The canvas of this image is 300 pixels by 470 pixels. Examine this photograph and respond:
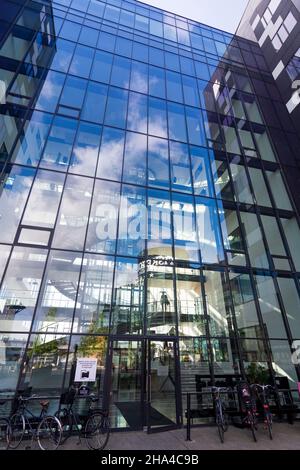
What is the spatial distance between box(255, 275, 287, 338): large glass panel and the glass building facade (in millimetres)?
77

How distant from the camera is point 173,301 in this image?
888cm

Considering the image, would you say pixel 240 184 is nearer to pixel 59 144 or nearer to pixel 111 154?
pixel 111 154

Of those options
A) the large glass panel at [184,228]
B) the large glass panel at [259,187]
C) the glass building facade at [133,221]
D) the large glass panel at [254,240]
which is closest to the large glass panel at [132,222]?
the glass building facade at [133,221]

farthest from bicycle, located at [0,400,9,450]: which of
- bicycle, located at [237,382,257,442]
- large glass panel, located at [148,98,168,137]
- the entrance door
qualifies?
large glass panel, located at [148,98,168,137]

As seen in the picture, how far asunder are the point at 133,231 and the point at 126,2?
18542 mm

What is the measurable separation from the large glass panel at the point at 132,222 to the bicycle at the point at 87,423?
15.3 feet

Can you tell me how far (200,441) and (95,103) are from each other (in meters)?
13.9

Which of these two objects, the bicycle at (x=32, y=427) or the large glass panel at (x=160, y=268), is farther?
the large glass panel at (x=160, y=268)

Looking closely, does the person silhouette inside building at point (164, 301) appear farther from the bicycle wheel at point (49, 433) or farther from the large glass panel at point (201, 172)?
the large glass panel at point (201, 172)

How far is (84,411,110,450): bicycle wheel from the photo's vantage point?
18.6 ft

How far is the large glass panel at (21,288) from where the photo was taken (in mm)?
7102

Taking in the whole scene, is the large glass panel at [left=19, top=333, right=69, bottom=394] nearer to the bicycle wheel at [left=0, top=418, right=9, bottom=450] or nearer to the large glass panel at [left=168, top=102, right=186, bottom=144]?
the bicycle wheel at [left=0, top=418, right=9, bottom=450]

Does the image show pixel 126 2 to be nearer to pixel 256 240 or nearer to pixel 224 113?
pixel 224 113
